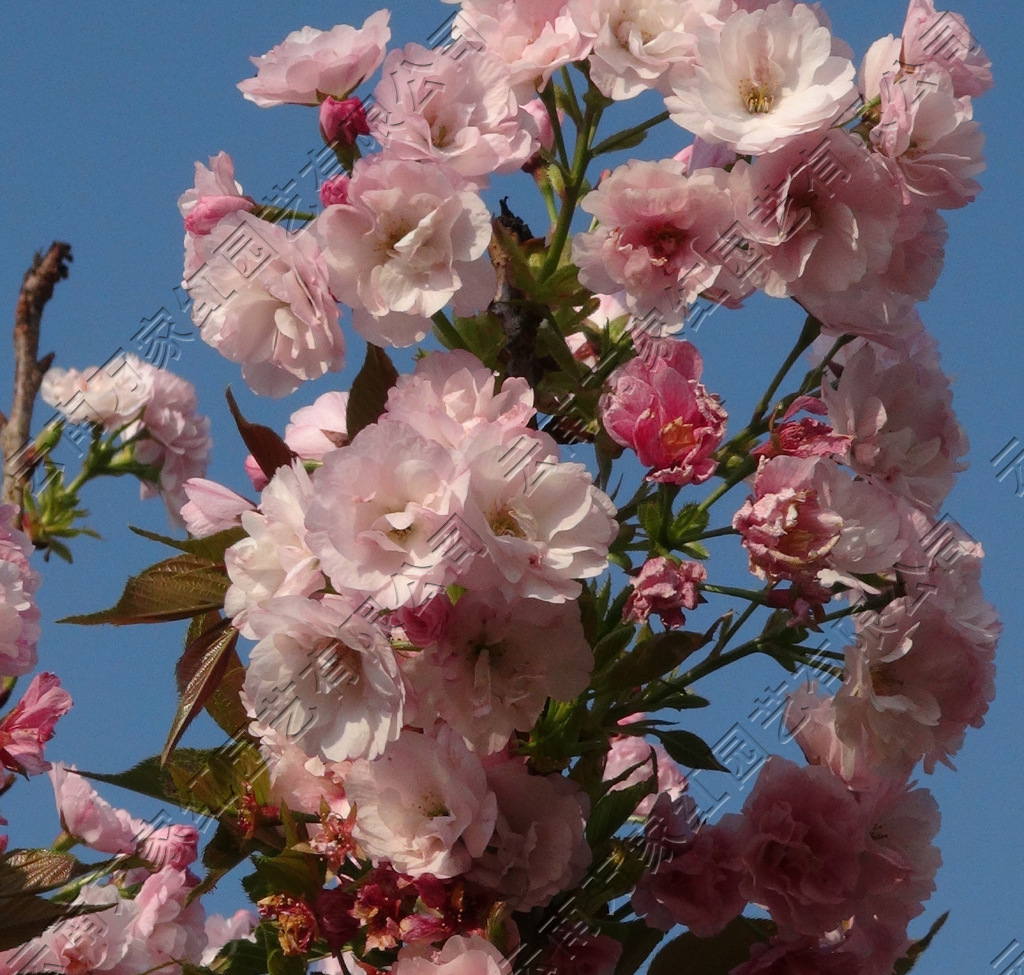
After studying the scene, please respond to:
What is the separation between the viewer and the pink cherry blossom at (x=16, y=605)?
5.54ft

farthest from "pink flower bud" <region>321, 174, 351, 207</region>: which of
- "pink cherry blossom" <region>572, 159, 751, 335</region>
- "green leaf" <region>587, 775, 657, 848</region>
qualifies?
"green leaf" <region>587, 775, 657, 848</region>

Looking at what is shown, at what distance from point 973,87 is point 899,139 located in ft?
0.62

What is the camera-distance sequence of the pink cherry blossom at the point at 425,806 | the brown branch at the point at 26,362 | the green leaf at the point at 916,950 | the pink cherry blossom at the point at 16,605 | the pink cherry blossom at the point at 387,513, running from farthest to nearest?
1. the brown branch at the point at 26,362
2. the pink cherry blossom at the point at 16,605
3. the green leaf at the point at 916,950
4. the pink cherry blossom at the point at 425,806
5. the pink cherry blossom at the point at 387,513

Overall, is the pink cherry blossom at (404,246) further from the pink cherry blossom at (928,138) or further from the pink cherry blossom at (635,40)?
the pink cherry blossom at (928,138)

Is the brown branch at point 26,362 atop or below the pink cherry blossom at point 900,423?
atop

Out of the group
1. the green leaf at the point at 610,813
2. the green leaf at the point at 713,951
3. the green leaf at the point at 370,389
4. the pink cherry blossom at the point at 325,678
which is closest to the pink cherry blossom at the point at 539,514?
the pink cherry blossom at the point at 325,678

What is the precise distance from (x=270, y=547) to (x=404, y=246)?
1.00 ft

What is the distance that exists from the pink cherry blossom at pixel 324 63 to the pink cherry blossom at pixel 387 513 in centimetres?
46

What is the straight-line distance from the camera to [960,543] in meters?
1.40

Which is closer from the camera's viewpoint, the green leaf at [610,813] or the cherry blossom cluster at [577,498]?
the cherry blossom cluster at [577,498]

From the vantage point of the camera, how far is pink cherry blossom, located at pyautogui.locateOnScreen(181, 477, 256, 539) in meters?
1.39

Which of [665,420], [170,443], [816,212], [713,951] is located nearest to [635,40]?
[816,212]

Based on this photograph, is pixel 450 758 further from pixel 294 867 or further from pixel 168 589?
pixel 168 589

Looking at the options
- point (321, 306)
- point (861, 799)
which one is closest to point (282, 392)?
point (321, 306)
